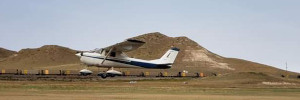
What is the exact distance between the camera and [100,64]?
275 feet

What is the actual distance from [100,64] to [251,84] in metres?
23.0

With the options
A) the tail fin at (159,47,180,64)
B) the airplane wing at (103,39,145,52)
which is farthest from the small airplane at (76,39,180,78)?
the tail fin at (159,47,180,64)

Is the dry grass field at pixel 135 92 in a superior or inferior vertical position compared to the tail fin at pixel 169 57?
inferior

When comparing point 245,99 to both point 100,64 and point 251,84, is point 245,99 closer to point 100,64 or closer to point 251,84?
point 251,84

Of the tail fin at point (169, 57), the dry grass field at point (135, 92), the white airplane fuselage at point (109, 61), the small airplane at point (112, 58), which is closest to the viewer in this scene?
the dry grass field at point (135, 92)

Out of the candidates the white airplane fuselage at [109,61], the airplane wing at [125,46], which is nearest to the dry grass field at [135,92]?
the airplane wing at [125,46]

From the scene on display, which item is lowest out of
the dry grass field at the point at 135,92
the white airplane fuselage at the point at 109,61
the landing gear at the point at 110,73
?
the dry grass field at the point at 135,92

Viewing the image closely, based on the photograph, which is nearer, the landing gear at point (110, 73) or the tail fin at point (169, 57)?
the landing gear at point (110, 73)

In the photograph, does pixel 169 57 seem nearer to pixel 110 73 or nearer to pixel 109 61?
pixel 109 61

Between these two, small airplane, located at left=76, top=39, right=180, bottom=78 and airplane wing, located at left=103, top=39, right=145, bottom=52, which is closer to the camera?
airplane wing, located at left=103, top=39, right=145, bottom=52

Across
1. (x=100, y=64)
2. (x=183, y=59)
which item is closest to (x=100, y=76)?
(x=100, y=64)

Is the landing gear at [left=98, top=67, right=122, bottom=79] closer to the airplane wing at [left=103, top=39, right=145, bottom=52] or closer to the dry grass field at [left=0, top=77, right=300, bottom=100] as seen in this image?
the airplane wing at [left=103, top=39, right=145, bottom=52]

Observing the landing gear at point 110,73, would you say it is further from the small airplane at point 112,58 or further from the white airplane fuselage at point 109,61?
the white airplane fuselage at point 109,61

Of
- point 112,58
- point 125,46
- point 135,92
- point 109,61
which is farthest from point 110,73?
point 135,92
